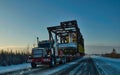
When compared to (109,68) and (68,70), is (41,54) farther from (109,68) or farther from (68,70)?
(109,68)

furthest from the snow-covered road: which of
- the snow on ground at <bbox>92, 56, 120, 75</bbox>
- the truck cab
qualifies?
the truck cab

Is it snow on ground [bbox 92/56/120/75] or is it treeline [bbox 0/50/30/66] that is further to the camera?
treeline [bbox 0/50/30/66]

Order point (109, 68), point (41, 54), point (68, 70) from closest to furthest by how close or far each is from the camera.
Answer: point (68, 70) → point (109, 68) → point (41, 54)

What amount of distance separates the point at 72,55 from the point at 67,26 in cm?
669

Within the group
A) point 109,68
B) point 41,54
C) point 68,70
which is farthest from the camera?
point 41,54

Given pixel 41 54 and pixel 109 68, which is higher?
pixel 41 54

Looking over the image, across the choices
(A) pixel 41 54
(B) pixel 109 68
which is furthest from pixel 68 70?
(A) pixel 41 54

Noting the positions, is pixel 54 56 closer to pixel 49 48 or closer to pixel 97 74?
pixel 49 48

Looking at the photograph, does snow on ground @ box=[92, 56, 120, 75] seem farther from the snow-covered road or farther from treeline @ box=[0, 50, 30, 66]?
treeline @ box=[0, 50, 30, 66]

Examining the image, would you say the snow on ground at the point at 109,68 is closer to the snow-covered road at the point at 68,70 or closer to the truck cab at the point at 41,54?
the snow-covered road at the point at 68,70

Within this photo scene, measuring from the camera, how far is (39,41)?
99.0ft

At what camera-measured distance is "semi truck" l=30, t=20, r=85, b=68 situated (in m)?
29.1

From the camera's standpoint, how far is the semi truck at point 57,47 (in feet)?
95.5

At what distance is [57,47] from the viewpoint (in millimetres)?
32938
